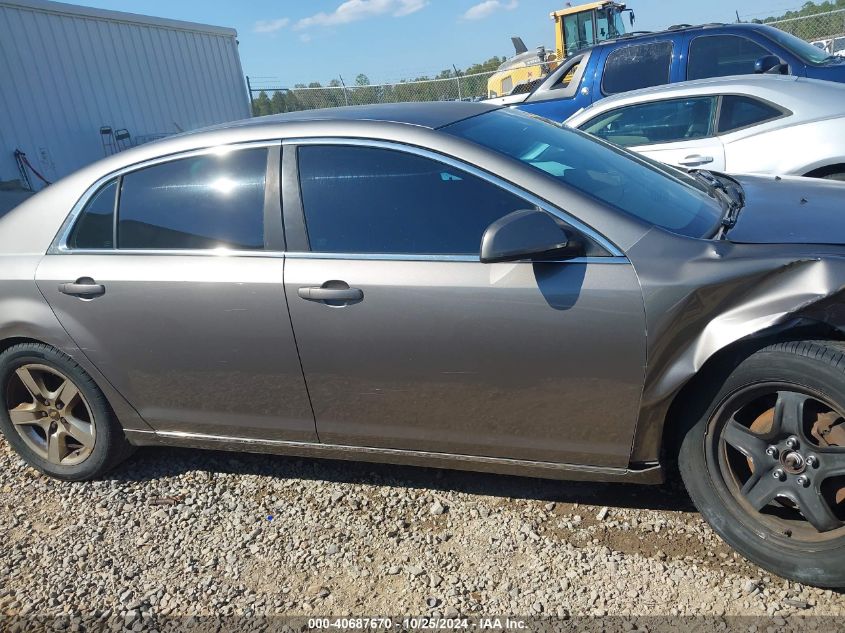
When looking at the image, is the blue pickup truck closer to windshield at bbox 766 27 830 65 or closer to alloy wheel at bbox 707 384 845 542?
windshield at bbox 766 27 830 65

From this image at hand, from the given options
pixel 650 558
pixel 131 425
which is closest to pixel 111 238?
pixel 131 425

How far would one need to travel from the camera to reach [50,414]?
137 inches

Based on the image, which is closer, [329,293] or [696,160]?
[329,293]

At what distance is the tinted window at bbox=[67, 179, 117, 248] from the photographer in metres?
3.20

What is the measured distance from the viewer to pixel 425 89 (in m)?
21.5

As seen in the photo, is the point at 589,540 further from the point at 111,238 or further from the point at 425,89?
the point at 425,89

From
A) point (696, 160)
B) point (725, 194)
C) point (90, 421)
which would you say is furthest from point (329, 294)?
point (696, 160)

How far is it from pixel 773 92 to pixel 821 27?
15323mm

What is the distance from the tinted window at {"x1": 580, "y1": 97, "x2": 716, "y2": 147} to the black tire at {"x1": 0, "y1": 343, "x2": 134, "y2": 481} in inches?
183

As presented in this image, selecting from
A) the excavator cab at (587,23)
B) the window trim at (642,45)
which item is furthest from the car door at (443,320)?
the excavator cab at (587,23)

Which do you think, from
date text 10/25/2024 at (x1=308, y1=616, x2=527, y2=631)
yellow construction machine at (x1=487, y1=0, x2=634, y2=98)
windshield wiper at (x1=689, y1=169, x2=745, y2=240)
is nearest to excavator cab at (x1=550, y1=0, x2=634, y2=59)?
yellow construction machine at (x1=487, y1=0, x2=634, y2=98)

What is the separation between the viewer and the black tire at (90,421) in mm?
3309

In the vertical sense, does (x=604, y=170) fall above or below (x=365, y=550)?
above

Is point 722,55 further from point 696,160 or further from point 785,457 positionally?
point 785,457
